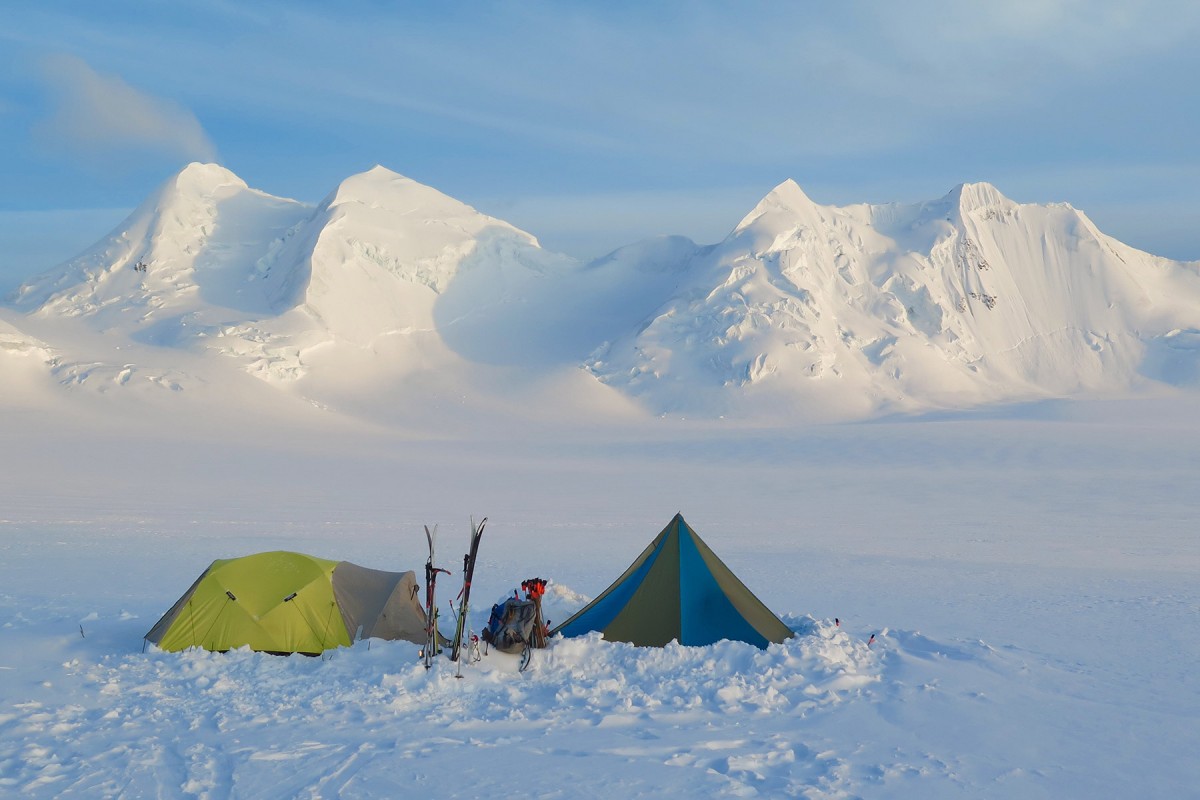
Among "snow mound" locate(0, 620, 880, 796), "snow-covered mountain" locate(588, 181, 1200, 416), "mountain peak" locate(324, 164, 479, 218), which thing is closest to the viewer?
"snow mound" locate(0, 620, 880, 796)

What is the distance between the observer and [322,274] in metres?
61.6

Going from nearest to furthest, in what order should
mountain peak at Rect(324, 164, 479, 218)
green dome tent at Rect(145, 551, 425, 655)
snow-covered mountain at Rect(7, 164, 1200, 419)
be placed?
green dome tent at Rect(145, 551, 425, 655) → snow-covered mountain at Rect(7, 164, 1200, 419) → mountain peak at Rect(324, 164, 479, 218)

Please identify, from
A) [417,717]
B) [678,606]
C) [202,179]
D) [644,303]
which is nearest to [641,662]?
[678,606]

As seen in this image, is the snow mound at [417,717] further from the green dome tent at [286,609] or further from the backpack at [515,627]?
the green dome tent at [286,609]

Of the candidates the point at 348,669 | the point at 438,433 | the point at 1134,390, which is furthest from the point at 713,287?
the point at 348,669

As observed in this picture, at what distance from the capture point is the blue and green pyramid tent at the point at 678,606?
9.99 metres

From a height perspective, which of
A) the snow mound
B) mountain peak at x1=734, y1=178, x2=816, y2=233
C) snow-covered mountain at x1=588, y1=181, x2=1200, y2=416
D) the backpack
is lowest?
the snow mound

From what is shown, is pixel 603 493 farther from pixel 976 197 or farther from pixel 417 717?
pixel 976 197

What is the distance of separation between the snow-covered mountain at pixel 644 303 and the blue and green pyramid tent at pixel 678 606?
1771 inches

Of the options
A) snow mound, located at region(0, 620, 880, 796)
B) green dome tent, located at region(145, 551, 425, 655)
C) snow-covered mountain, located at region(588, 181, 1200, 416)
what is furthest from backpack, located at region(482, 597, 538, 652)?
snow-covered mountain, located at region(588, 181, 1200, 416)

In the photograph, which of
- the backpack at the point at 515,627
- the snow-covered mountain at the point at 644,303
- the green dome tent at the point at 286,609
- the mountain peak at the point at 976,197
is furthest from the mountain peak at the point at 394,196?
the backpack at the point at 515,627

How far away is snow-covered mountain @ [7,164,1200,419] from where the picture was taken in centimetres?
5769

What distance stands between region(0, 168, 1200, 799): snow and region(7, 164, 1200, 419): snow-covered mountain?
329mm

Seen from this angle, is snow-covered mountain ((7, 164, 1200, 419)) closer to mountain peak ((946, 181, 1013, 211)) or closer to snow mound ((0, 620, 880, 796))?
mountain peak ((946, 181, 1013, 211))
